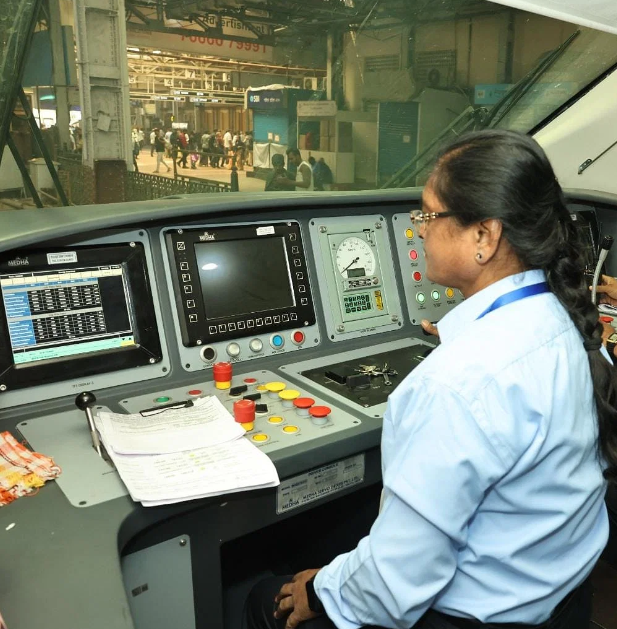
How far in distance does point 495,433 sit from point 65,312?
109 centimetres

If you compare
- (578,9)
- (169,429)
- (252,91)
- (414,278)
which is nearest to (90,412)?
(169,429)

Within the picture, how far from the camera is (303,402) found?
1457mm

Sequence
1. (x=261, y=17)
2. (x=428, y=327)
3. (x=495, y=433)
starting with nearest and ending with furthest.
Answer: (x=495, y=433)
(x=428, y=327)
(x=261, y=17)

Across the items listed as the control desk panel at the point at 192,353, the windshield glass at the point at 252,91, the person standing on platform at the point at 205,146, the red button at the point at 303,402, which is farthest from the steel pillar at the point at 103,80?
the red button at the point at 303,402

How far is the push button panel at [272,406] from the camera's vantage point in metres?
1.32

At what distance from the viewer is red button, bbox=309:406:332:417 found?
1392 millimetres

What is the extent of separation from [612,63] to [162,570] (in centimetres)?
285

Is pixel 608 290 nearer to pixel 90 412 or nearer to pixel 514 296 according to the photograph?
pixel 514 296

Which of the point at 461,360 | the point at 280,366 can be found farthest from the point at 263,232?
the point at 461,360

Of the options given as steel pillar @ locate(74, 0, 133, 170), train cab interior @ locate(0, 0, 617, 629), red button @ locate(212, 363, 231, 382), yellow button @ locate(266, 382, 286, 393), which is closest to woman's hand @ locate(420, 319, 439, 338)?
train cab interior @ locate(0, 0, 617, 629)

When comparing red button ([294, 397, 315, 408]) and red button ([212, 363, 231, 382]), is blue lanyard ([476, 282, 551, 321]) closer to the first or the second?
red button ([294, 397, 315, 408])

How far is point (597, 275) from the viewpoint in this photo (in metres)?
2.33

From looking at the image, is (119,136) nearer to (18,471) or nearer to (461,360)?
(18,471)

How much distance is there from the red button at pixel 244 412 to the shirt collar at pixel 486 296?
0.52m
